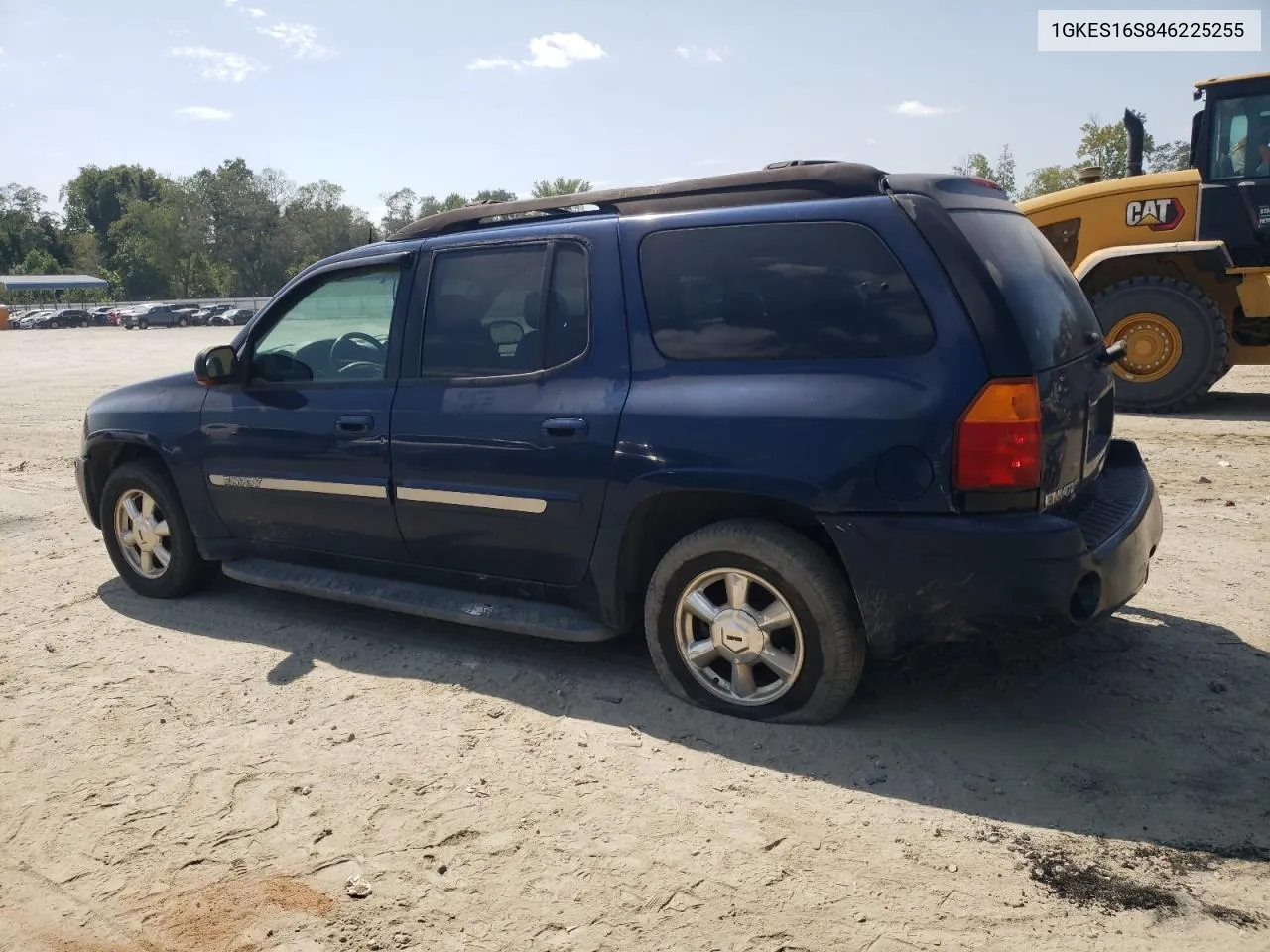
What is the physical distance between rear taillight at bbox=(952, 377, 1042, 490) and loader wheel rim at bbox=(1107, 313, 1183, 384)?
806 cm

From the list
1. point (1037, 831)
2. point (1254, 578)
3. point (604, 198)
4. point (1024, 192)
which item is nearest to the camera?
point (1037, 831)

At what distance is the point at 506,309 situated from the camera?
4336mm

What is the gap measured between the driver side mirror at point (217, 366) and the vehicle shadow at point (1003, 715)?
1.26 meters

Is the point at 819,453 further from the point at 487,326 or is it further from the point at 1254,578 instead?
the point at 1254,578

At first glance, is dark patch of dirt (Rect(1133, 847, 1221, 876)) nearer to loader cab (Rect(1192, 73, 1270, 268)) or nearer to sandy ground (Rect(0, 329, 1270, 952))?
sandy ground (Rect(0, 329, 1270, 952))

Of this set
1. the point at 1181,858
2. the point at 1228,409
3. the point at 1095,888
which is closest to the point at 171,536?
the point at 1095,888

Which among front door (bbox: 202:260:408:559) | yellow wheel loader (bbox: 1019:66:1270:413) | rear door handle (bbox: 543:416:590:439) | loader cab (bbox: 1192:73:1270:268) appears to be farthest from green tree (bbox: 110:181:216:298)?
rear door handle (bbox: 543:416:590:439)

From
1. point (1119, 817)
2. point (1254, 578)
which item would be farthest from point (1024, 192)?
point (1119, 817)

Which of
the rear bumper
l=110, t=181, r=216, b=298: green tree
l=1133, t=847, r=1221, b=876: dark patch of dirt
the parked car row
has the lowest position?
l=1133, t=847, r=1221, b=876: dark patch of dirt

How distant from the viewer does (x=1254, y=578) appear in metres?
5.19

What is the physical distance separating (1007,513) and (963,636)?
0.44 metres

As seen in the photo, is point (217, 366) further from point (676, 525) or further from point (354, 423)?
point (676, 525)

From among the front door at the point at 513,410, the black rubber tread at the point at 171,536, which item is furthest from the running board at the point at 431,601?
the black rubber tread at the point at 171,536

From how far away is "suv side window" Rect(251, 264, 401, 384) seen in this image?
475 centimetres
